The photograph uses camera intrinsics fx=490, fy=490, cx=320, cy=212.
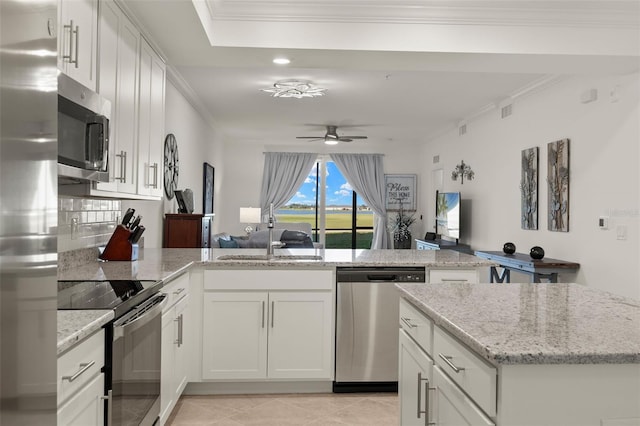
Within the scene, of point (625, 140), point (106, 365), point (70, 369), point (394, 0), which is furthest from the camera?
point (625, 140)

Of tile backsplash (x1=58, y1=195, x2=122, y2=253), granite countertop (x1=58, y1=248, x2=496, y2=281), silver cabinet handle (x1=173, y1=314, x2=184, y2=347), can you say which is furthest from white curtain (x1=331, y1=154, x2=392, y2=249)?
silver cabinet handle (x1=173, y1=314, x2=184, y2=347)

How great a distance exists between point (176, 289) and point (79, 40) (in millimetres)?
1431

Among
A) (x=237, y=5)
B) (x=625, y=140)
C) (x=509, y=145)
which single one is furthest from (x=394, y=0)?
(x=509, y=145)

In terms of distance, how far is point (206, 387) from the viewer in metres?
3.45

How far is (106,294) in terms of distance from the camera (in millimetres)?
1997

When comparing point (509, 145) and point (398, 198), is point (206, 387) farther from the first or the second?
point (398, 198)

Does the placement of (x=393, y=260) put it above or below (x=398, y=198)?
below

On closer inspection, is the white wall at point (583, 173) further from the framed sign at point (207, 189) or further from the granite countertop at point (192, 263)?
the framed sign at point (207, 189)

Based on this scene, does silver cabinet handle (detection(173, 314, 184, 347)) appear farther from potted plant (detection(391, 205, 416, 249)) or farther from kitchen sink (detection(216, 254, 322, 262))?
potted plant (detection(391, 205, 416, 249))

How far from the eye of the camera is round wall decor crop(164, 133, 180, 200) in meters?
4.89

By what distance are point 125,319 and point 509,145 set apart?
5.36 m

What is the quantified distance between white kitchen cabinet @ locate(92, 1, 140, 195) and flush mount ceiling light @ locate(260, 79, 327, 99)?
9.01 ft

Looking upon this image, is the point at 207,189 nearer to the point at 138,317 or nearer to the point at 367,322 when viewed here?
the point at 367,322

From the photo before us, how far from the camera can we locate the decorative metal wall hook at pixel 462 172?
7.37m
